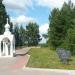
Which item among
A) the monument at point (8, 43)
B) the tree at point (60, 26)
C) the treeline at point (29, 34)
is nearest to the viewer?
the monument at point (8, 43)

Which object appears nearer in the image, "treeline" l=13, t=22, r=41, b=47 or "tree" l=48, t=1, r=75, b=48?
"tree" l=48, t=1, r=75, b=48

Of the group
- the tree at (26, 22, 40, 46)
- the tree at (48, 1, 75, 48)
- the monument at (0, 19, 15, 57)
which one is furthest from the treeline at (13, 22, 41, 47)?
the monument at (0, 19, 15, 57)

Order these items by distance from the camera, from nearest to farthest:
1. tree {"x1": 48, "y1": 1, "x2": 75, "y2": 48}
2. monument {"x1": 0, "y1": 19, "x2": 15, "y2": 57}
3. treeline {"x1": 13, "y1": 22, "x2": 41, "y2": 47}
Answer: monument {"x1": 0, "y1": 19, "x2": 15, "y2": 57}
tree {"x1": 48, "y1": 1, "x2": 75, "y2": 48}
treeline {"x1": 13, "y1": 22, "x2": 41, "y2": 47}

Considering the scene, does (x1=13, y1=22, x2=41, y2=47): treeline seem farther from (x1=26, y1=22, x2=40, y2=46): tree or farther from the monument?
the monument

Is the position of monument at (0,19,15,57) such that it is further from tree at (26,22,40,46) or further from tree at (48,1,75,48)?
tree at (26,22,40,46)

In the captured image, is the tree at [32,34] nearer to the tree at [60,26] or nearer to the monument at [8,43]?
the tree at [60,26]

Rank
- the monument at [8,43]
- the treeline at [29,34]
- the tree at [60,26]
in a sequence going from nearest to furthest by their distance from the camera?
1. the monument at [8,43]
2. the tree at [60,26]
3. the treeline at [29,34]

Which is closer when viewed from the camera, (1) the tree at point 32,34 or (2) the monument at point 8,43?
(2) the monument at point 8,43

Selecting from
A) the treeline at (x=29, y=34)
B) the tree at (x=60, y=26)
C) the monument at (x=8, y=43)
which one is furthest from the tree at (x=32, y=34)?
the monument at (x=8, y=43)

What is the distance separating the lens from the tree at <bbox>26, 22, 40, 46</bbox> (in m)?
133

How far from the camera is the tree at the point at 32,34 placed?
133 m

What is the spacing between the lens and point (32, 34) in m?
134

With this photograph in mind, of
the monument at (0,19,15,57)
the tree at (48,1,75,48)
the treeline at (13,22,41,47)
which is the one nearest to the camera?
the monument at (0,19,15,57)

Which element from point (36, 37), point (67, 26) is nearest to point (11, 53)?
point (67, 26)
